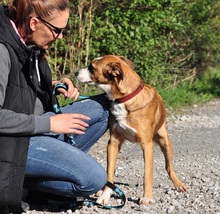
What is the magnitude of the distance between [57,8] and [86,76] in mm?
1505

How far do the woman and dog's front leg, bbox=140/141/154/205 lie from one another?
676 mm

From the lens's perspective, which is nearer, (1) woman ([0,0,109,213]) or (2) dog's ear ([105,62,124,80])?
(1) woman ([0,0,109,213])

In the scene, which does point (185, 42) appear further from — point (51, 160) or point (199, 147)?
point (51, 160)

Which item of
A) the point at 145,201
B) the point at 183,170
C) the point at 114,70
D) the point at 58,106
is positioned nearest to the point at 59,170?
the point at 58,106

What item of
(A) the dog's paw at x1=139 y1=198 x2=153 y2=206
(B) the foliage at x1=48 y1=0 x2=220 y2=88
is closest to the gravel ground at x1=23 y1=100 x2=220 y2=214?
(A) the dog's paw at x1=139 y1=198 x2=153 y2=206

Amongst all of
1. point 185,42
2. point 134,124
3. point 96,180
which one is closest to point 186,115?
point 185,42

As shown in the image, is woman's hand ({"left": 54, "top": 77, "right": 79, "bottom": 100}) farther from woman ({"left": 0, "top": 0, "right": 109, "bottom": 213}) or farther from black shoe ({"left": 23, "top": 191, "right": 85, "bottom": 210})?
black shoe ({"left": 23, "top": 191, "right": 85, "bottom": 210})

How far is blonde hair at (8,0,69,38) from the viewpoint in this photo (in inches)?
168

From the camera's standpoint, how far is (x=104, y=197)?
5.18 metres

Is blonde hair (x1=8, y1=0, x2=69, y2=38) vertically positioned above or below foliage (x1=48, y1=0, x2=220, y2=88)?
above

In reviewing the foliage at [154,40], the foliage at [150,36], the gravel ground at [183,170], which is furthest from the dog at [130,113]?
the foliage at [150,36]

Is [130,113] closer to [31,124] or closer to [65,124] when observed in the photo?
[65,124]

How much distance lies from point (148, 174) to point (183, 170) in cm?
132

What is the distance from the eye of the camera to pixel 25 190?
16.8 feet
